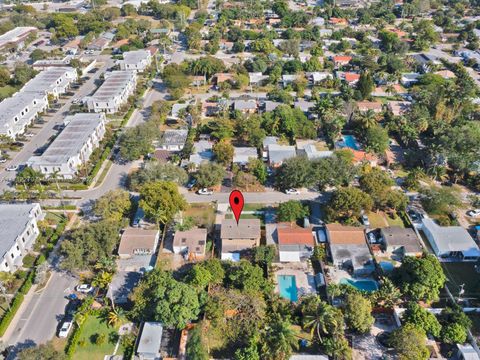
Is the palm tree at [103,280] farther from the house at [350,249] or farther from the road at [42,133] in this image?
the road at [42,133]

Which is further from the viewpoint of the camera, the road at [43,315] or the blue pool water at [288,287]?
the blue pool water at [288,287]

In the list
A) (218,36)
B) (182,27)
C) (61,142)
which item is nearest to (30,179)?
(61,142)

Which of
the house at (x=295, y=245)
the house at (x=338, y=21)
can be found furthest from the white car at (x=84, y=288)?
the house at (x=338, y=21)

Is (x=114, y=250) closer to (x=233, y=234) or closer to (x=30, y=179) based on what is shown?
(x=233, y=234)

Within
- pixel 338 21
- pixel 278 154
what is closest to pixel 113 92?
pixel 278 154

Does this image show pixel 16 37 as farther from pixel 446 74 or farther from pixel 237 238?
pixel 446 74
